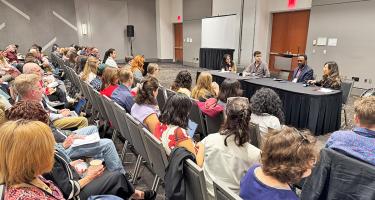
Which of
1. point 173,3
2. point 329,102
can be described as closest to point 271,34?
point 329,102

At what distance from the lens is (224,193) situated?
45.5 inches

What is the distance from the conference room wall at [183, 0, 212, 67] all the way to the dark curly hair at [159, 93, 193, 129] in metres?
10.8

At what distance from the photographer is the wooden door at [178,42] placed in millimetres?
15047

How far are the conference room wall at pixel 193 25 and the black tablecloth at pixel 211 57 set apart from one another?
125 centimetres

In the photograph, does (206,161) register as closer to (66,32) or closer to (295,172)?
(295,172)

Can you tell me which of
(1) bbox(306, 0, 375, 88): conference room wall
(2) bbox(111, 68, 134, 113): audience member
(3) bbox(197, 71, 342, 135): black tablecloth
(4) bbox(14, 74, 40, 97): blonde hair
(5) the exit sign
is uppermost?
(5) the exit sign

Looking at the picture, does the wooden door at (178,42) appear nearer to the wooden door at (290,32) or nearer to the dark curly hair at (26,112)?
the wooden door at (290,32)

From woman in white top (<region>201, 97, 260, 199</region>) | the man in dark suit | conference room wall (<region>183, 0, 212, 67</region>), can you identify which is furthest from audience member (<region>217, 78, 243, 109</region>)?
conference room wall (<region>183, 0, 212, 67</region>)

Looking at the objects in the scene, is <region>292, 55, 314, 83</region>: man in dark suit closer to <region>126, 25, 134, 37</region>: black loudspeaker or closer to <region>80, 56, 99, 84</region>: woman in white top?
<region>80, 56, 99, 84</region>: woman in white top

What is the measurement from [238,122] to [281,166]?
0.54 m

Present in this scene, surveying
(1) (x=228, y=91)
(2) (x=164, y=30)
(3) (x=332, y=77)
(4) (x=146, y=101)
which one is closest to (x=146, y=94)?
(4) (x=146, y=101)

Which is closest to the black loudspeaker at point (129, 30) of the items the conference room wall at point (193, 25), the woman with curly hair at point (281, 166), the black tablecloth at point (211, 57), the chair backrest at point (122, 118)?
the conference room wall at point (193, 25)

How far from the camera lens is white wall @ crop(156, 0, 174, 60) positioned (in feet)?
49.1

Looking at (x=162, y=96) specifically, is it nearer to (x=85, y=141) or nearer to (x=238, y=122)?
(x=85, y=141)
